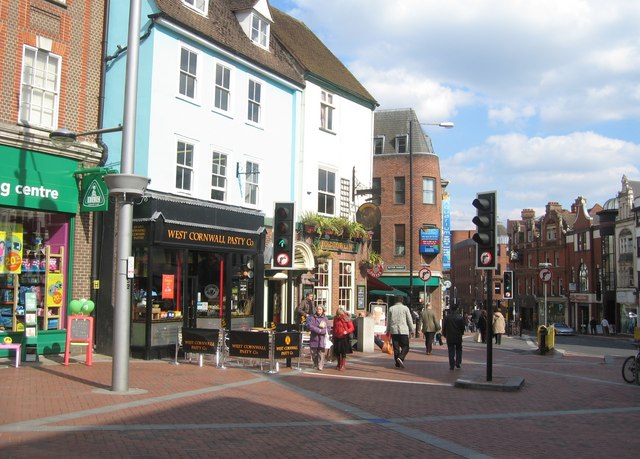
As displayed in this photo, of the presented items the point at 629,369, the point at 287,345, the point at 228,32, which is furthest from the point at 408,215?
the point at 287,345

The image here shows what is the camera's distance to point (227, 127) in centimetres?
1992

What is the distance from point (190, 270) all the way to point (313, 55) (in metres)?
12.3

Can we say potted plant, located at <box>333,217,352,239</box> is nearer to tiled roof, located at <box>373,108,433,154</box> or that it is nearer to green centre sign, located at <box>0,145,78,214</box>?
green centre sign, located at <box>0,145,78,214</box>

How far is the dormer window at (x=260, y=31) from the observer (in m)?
22.1

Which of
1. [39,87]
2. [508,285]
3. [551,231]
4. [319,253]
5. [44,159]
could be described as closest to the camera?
[44,159]

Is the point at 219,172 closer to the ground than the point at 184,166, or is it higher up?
higher up

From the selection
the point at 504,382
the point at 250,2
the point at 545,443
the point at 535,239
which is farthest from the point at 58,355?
the point at 535,239

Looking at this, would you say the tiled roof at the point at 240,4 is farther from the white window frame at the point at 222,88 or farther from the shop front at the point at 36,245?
the shop front at the point at 36,245

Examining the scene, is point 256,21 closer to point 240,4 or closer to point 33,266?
point 240,4

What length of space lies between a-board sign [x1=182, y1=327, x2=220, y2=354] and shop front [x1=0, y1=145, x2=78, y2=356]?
3.00 meters

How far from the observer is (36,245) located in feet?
50.1

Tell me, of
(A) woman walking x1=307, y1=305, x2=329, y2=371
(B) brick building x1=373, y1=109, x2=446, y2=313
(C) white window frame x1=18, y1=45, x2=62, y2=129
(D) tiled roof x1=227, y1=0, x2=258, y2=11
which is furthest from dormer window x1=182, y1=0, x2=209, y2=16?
(B) brick building x1=373, y1=109, x2=446, y2=313

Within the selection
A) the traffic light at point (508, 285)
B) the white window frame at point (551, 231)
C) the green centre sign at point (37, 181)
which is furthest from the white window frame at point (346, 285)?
the white window frame at point (551, 231)

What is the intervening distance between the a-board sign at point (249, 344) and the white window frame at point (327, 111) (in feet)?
38.3
